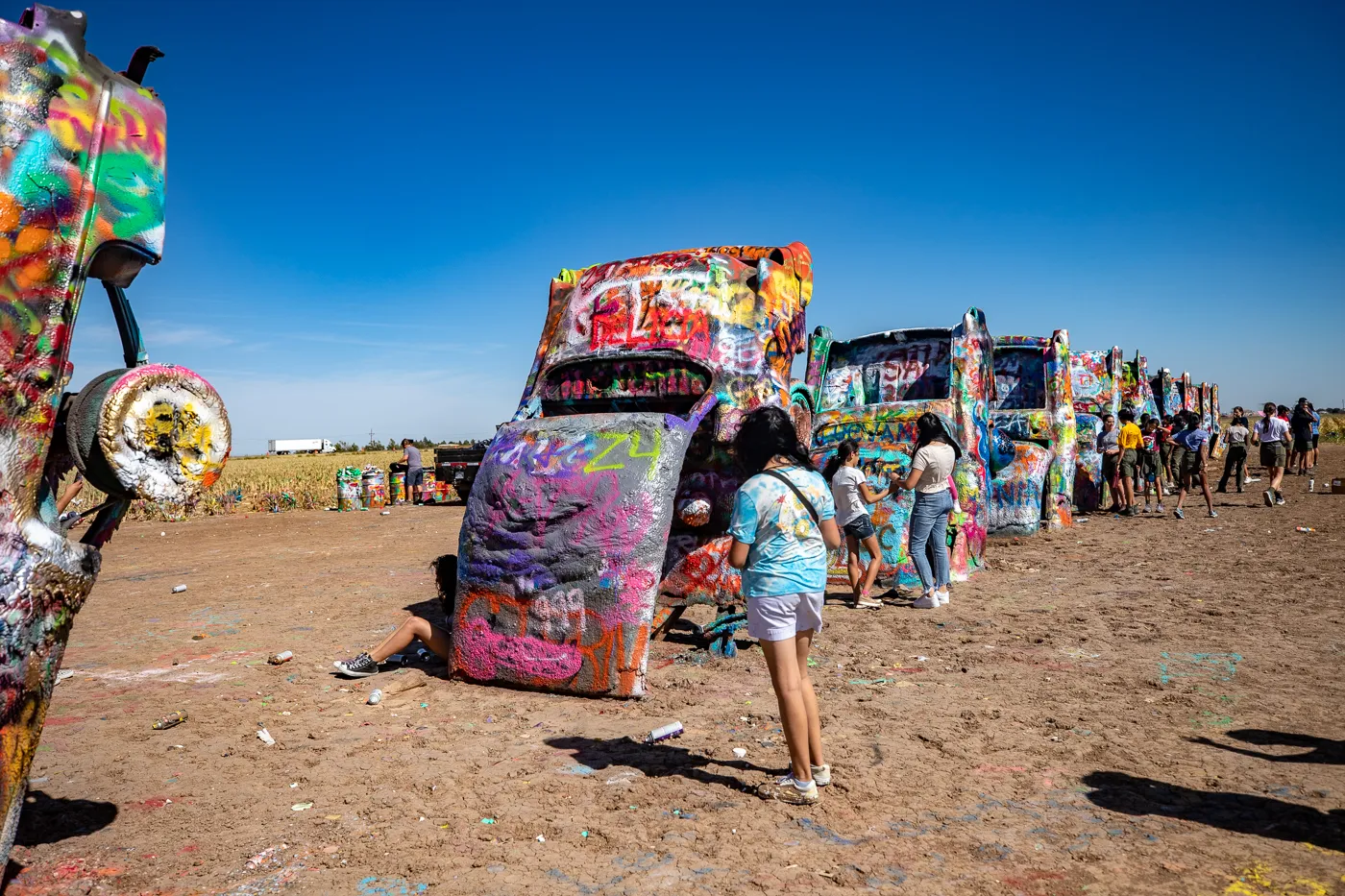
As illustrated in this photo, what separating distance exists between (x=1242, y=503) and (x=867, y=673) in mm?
13373

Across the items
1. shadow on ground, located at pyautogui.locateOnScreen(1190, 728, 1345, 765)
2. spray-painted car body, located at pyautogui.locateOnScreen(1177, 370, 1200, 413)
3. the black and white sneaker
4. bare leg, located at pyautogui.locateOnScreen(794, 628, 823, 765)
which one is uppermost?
spray-painted car body, located at pyautogui.locateOnScreen(1177, 370, 1200, 413)

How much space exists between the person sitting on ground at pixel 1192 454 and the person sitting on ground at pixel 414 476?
16264 mm

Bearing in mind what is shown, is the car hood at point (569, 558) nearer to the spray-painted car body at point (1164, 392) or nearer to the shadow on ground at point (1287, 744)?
the shadow on ground at point (1287, 744)

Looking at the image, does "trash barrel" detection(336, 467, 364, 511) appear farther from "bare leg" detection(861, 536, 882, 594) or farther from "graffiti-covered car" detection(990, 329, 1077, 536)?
"bare leg" detection(861, 536, 882, 594)

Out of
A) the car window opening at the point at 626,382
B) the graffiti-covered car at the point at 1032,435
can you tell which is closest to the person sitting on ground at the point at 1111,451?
the graffiti-covered car at the point at 1032,435

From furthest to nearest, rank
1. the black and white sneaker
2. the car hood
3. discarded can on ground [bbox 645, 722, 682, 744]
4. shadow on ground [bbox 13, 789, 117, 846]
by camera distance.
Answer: the black and white sneaker, the car hood, discarded can on ground [bbox 645, 722, 682, 744], shadow on ground [bbox 13, 789, 117, 846]

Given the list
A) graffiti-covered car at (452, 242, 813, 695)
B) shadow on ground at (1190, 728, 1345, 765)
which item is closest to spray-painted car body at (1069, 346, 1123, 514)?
graffiti-covered car at (452, 242, 813, 695)

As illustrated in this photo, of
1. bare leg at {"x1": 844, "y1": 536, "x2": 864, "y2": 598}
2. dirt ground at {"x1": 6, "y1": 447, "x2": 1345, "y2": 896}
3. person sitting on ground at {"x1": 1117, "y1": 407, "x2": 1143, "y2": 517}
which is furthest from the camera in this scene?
person sitting on ground at {"x1": 1117, "y1": 407, "x2": 1143, "y2": 517}

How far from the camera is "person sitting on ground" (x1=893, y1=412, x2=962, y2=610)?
769 cm

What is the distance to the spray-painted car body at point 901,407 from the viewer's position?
8766 millimetres

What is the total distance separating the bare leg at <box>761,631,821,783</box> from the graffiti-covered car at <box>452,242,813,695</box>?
1.77m

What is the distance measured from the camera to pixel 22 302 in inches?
108

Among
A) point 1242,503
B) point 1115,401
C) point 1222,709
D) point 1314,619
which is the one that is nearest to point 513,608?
point 1222,709

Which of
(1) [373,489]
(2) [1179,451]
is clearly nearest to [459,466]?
(1) [373,489]
